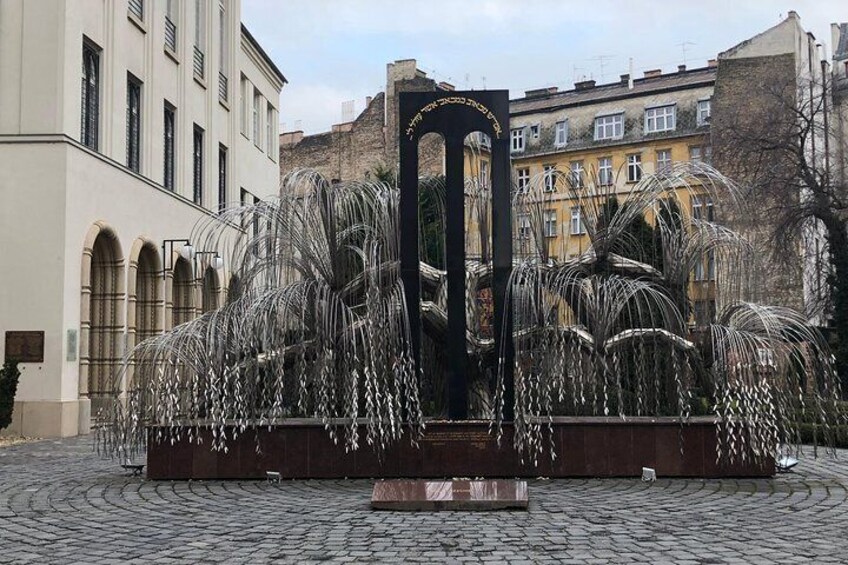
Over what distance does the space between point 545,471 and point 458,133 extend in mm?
4220

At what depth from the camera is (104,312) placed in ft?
69.8

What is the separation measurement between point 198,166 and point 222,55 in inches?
196

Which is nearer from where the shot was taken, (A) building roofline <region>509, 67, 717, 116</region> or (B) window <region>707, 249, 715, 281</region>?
(B) window <region>707, 249, 715, 281</region>

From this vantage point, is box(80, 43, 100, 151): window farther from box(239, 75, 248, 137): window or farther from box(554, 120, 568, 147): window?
box(554, 120, 568, 147): window

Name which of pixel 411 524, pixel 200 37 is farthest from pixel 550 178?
pixel 200 37

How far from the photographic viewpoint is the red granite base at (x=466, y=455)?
1109cm

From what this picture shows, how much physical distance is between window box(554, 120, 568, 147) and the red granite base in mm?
48519

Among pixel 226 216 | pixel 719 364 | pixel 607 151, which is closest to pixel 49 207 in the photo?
pixel 226 216

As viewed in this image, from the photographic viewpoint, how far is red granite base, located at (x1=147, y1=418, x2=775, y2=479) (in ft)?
36.4

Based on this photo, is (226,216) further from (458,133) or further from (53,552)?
(53,552)

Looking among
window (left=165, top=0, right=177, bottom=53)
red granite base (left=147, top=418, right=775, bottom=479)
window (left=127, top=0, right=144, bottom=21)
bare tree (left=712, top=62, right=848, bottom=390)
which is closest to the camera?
red granite base (left=147, top=418, right=775, bottom=479)

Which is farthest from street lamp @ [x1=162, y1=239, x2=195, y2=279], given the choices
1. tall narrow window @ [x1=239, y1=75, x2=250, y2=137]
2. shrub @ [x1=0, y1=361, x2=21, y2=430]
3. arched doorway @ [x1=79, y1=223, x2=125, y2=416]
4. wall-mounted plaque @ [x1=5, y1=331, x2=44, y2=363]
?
tall narrow window @ [x1=239, y1=75, x2=250, y2=137]

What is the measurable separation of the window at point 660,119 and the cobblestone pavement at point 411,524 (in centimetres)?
4543

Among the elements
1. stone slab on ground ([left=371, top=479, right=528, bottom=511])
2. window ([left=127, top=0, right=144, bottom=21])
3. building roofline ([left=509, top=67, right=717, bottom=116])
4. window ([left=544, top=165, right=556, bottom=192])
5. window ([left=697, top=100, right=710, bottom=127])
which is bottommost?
stone slab on ground ([left=371, top=479, right=528, bottom=511])
